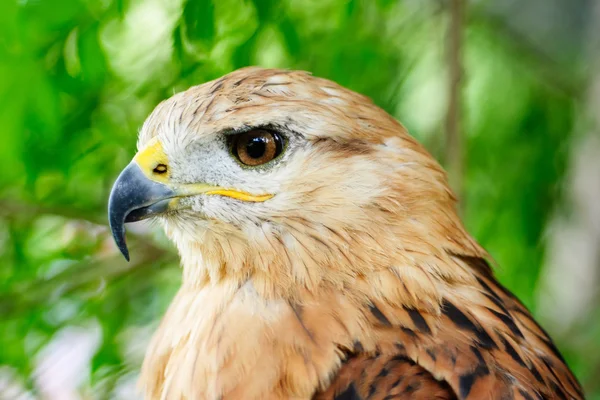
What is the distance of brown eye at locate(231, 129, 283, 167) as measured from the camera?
1911 millimetres

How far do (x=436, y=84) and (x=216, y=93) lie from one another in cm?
171

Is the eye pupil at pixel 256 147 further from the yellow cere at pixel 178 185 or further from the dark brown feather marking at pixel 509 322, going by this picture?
the dark brown feather marking at pixel 509 322

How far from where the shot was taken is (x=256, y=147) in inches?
75.6

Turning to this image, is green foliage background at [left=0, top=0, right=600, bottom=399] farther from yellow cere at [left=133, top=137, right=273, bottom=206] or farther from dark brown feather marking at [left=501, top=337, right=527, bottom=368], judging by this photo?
dark brown feather marking at [left=501, top=337, right=527, bottom=368]

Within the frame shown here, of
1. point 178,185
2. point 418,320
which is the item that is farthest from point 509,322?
point 178,185

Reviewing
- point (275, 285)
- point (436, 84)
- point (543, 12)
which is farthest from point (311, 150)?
point (543, 12)

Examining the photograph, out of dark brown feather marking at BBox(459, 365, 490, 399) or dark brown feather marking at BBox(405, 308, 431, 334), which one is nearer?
dark brown feather marking at BBox(459, 365, 490, 399)

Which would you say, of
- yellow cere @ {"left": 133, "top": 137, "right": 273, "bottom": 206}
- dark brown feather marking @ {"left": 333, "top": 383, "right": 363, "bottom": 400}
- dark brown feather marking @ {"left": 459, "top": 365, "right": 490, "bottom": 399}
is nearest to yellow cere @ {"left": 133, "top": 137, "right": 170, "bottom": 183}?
yellow cere @ {"left": 133, "top": 137, "right": 273, "bottom": 206}

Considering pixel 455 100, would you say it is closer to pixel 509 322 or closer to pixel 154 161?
pixel 509 322

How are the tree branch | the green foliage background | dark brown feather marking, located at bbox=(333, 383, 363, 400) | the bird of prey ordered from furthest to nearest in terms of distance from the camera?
the tree branch → the green foliage background → the bird of prey → dark brown feather marking, located at bbox=(333, 383, 363, 400)

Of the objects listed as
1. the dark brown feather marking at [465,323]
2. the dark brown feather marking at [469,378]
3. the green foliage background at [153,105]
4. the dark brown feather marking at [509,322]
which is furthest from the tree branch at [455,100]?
the dark brown feather marking at [469,378]

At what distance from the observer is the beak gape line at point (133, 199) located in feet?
6.26

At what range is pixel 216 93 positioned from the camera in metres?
1.94

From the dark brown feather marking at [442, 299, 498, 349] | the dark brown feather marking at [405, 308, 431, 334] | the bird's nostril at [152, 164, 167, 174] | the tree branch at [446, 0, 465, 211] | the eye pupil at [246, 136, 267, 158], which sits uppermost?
the tree branch at [446, 0, 465, 211]
